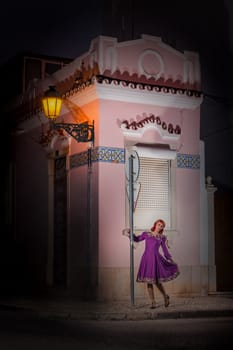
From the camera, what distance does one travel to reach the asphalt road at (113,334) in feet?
31.2

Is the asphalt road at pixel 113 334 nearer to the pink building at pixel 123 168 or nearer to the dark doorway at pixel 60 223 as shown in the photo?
the pink building at pixel 123 168

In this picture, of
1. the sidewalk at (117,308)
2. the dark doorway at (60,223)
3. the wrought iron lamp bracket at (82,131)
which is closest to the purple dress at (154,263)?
the sidewalk at (117,308)

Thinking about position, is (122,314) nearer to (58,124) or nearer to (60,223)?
(58,124)

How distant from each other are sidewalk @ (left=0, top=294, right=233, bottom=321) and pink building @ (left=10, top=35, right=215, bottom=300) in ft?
3.12

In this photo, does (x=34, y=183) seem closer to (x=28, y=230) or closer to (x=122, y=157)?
(x=28, y=230)

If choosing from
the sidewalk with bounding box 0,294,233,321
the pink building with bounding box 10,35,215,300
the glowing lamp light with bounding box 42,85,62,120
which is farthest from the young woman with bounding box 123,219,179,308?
the glowing lamp light with bounding box 42,85,62,120

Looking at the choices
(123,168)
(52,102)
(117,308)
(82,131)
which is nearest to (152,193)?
(123,168)

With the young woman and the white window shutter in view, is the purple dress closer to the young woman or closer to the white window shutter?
the young woman

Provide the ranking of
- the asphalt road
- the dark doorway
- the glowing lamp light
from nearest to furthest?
the asphalt road < the glowing lamp light < the dark doorway

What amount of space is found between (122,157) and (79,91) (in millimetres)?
1822

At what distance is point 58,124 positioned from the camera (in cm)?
1589

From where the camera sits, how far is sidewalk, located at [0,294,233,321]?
13328mm

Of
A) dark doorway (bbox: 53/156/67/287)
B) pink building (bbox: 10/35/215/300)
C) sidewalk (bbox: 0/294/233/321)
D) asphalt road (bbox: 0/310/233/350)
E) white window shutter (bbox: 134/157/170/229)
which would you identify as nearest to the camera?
asphalt road (bbox: 0/310/233/350)

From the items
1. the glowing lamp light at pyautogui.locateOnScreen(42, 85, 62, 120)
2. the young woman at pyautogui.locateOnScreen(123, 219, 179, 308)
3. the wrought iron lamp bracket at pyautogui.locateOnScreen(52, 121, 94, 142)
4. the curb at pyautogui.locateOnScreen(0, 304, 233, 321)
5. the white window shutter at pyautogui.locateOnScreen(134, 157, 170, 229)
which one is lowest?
the curb at pyautogui.locateOnScreen(0, 304, 233, 321)
